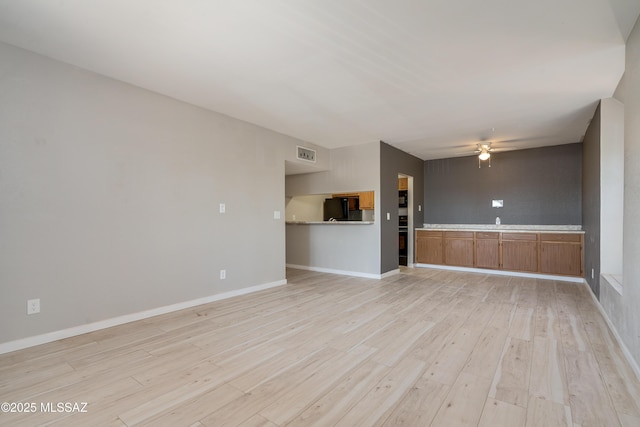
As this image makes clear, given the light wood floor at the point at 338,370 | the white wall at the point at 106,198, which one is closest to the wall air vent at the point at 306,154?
the white wall at the point at 106,198

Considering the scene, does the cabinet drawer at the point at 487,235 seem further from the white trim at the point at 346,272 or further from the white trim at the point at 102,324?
the white trim at the point at 102,324

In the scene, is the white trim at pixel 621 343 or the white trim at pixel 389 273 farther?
the white trim at pixel 389 273

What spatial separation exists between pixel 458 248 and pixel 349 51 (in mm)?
4920

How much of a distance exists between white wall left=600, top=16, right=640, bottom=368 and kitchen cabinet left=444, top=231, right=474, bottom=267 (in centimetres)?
349

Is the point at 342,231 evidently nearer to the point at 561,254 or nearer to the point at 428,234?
the point at 428,234

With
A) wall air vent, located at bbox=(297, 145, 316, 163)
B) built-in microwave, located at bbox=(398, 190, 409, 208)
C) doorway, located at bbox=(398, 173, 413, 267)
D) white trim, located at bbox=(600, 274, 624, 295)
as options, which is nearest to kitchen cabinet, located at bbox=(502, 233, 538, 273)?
doorway, located at bbox=(398, 173, 413, 267)

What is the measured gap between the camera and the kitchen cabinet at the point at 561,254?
4.95 meters

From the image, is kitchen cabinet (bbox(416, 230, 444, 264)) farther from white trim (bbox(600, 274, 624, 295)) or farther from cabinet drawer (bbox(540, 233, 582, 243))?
white trim (bbox(600, 274, 624, 295))

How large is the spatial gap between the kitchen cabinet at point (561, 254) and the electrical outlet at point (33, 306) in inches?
271

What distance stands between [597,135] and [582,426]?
3.60 meters

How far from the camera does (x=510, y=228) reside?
19.4 feet

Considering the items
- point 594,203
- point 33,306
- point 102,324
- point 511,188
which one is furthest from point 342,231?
point 33,306

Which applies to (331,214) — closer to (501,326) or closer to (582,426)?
(501,326)

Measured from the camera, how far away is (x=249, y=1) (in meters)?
1.89
